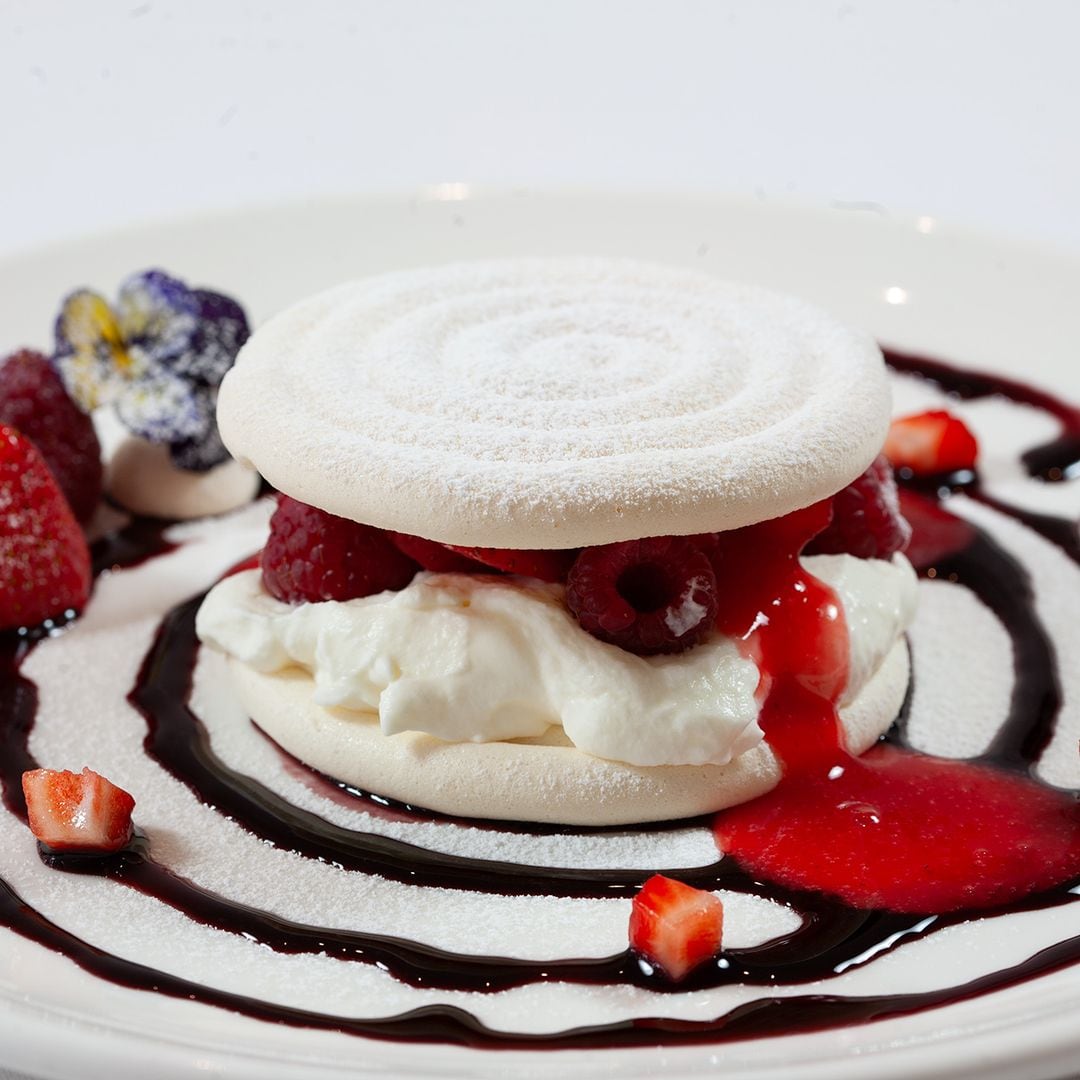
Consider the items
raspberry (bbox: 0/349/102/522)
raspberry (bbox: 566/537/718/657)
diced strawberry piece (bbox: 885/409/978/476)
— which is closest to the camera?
raspberry (bbox: 566/537/718/657)

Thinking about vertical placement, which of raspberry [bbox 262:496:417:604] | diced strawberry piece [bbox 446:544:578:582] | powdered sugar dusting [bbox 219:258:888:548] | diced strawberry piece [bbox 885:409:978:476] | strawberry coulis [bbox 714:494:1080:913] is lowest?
diced strawberry piece [bbox 885:409:978:476]

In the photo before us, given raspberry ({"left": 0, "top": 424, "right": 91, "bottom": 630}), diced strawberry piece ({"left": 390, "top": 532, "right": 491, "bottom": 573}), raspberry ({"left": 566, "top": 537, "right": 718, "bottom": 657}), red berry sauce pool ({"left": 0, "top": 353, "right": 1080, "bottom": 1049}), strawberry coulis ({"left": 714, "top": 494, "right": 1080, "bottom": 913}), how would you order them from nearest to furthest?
1. red berry sauce pool ({"left": 0, "top": 353, "right": 1080, "bottom": 1049})
2. strawberry coulis ({"left": 714, "top": 494, "right": 1080, "bottom": 913})
3. raspberry ({"left": 566, "top": 537, "right": 718, "bottom": 657})
4. diced strawberry piece ({"left": 390, "top": 532, "right": 491, "bottom": 573})
5. raspberry ({"left": 0, "top": 424, "right": 91, "bottom": 630})

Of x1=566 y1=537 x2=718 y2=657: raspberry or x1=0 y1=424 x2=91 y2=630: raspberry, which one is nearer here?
x1=566 y1=537 x2=718 y2=657: raspberry

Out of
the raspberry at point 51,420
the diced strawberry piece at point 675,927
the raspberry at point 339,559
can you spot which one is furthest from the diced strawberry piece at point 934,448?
the raspberry at point 51,420

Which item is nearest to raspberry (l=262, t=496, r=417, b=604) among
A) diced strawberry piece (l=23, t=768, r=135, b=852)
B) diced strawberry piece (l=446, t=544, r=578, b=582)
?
diced strawberry piece (l=446, t=544, r=578, b=582)

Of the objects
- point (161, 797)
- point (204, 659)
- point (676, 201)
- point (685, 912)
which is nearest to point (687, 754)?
point (685, 912)

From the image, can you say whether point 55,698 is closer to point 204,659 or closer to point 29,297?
point 204,659

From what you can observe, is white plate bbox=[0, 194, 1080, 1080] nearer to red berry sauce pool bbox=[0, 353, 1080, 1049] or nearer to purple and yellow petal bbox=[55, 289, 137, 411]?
purple and yellow petal bbox=[55, 289, 137, 411]
